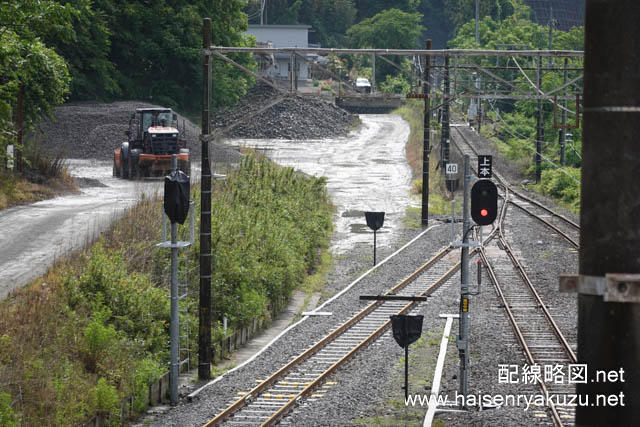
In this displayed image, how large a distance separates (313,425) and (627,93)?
39.3 feet

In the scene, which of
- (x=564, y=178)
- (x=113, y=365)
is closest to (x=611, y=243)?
(x=113, y=365)

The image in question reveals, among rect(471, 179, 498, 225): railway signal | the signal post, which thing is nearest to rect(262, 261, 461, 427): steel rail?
the signal post

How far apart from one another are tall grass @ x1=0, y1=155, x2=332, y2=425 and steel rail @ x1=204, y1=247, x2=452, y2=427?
1.77 metres

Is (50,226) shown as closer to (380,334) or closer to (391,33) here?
(380,334)

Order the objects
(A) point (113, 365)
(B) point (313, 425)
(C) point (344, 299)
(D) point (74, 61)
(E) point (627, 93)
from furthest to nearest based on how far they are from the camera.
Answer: (D) point (74, 61)
(C) point (344, 299)
(A) point (113, 365)
(B) point (313, 425)
(E) point (627, 93)

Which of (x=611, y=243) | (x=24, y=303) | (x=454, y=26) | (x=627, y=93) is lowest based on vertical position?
(x=24, y=303)

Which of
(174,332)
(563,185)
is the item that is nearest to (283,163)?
(563,185)

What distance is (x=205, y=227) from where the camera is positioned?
18984mm

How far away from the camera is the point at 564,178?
5112cm

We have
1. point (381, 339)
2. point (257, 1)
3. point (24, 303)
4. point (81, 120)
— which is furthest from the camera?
point (257, 1)

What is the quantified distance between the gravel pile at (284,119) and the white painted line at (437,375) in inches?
2218

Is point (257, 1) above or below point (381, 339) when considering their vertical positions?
above

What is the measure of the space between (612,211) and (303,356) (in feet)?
53.6

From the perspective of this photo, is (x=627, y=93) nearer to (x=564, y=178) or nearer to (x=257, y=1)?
(x=564, y=178)
